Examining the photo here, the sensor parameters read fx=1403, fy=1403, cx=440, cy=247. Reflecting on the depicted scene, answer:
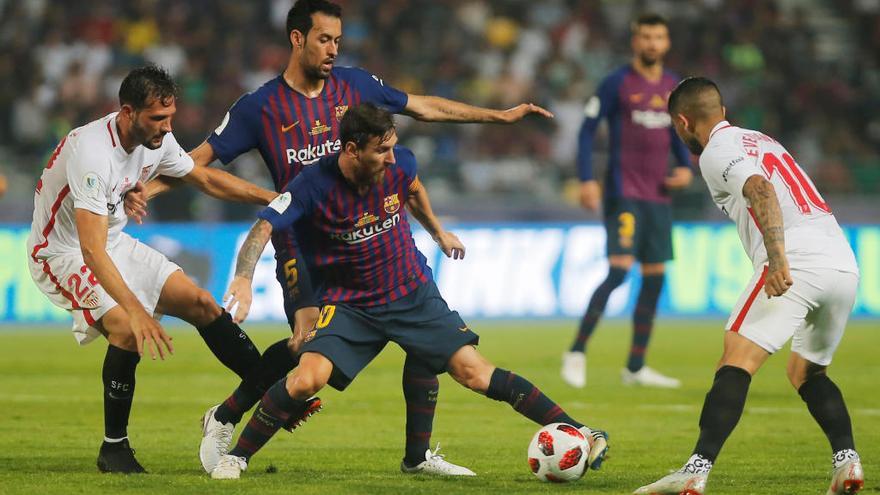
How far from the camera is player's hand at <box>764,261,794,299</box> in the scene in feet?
18.3

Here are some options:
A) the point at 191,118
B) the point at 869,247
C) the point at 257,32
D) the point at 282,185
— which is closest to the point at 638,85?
the point at 282,185

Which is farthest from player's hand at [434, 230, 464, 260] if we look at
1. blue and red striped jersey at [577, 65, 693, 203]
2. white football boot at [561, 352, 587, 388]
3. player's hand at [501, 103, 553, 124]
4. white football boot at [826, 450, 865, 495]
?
blue and red striped jersey at [577, 65, 693, 203]

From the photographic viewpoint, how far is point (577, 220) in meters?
17.0

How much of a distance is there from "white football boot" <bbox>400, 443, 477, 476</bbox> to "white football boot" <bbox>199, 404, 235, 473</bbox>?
0.87 metres

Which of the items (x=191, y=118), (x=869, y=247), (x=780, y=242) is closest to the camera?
(x=780, y=242)

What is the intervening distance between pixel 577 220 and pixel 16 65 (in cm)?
808

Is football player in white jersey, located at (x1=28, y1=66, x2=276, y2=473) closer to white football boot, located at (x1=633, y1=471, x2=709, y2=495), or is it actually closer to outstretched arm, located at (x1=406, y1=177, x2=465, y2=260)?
outstretched arm, located at (x1=406, y1=177, x2=465, y2=260)

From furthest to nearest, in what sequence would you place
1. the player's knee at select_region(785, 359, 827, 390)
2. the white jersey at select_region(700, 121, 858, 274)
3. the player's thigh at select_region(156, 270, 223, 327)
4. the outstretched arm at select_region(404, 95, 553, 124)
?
the outstretched arm at select_region(404, 95, 553, 124)
the player's thigh at select_region(156, 270, 223, 327)
the player's knee at select_region(785, 359, 827, 390)
the white jersey at select_region(700, 121, 858, 274)

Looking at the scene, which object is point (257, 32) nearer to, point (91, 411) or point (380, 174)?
point (91, 411)

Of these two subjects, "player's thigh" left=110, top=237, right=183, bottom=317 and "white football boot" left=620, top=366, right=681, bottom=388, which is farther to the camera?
"white football boot" left=620, top=366, right=681, bottom=388

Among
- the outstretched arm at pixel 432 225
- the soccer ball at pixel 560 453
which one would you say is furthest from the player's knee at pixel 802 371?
the outstretched arm at pixel 432 225

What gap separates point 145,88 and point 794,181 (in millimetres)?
2927

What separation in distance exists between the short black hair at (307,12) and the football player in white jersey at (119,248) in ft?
2.81

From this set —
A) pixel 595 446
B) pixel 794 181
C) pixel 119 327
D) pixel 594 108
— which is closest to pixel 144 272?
pixel 119 327
